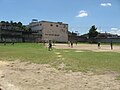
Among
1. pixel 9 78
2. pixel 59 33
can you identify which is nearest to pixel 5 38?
pixel 59 33

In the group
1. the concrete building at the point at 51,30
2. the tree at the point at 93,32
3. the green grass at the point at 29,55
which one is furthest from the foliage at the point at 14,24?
the green grass at the point at 29,55

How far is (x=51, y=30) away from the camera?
16875 centimetres

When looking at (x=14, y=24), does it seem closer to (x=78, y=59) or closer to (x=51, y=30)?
(x=51, y=30)

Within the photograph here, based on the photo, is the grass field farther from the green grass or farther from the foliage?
the foliage

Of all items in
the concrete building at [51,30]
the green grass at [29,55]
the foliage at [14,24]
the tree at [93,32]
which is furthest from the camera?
the tree at [93,32]

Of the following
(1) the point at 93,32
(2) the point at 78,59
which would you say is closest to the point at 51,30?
(1) the point at 93,32

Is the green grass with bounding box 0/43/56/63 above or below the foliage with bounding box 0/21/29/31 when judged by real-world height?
below

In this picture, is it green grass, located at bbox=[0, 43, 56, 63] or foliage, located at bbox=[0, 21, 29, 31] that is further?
foliage, located at bbox=[0, 21, 29, 31]

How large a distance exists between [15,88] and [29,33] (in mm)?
145642

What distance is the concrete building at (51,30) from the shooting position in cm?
16562

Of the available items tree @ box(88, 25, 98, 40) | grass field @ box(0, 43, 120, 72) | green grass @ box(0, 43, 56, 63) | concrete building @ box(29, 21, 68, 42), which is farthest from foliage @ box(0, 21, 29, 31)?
grass field @ box(0, 43, 120, 72)

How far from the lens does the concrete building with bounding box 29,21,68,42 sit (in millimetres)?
165625

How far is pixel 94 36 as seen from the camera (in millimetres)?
169375

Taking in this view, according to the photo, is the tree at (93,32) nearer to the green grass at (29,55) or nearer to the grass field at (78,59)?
the green grass at (29,55)
